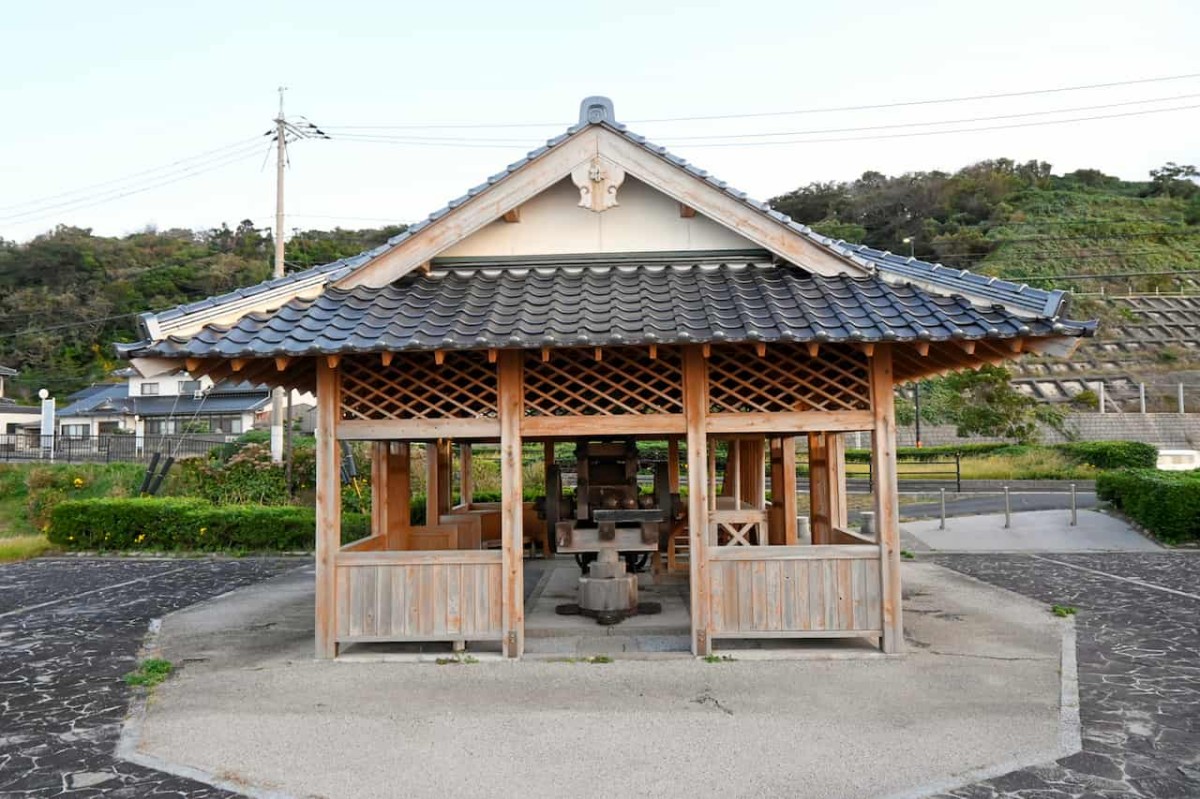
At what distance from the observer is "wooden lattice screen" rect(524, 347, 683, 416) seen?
6891 millimetres

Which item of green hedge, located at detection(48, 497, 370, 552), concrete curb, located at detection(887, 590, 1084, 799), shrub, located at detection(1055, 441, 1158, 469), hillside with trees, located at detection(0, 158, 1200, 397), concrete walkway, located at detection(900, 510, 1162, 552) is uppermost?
hillside with trees, located at detection(0, 158, 1200, 397)

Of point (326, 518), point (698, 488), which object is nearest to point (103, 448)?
point (326, 518)

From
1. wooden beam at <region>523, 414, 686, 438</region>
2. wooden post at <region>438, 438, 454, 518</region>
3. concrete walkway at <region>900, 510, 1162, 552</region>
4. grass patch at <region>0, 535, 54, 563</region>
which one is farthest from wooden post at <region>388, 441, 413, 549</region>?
grass patch at <region>0, 535, 54, 563</region>

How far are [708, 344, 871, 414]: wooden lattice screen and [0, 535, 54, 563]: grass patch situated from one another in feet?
50.8

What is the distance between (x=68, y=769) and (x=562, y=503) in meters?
6.97

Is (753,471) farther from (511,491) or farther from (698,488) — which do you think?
(511,491)

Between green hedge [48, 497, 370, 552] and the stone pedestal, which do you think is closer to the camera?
the stone pedestal

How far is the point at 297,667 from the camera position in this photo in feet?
21.8

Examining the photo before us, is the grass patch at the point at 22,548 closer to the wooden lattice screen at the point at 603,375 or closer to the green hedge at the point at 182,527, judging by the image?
the green hedge at the point at 182,527

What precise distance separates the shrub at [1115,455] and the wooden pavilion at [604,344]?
25490 mm

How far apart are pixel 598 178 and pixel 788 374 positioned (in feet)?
8.46

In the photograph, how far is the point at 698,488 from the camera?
22.2 ft

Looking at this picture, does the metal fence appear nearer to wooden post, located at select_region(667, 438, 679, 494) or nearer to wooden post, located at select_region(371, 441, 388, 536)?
wooden post, located at select_region(667, 438, 679, 494)

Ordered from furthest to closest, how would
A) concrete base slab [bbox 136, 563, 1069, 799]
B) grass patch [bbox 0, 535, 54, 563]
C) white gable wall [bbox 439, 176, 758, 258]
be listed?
grass patch [bbox 0, 535, 54, 563], white gable wall [bbox 439, 176, 758, 258], concrete base slab [bbox 136, 563, 1069, 799]
